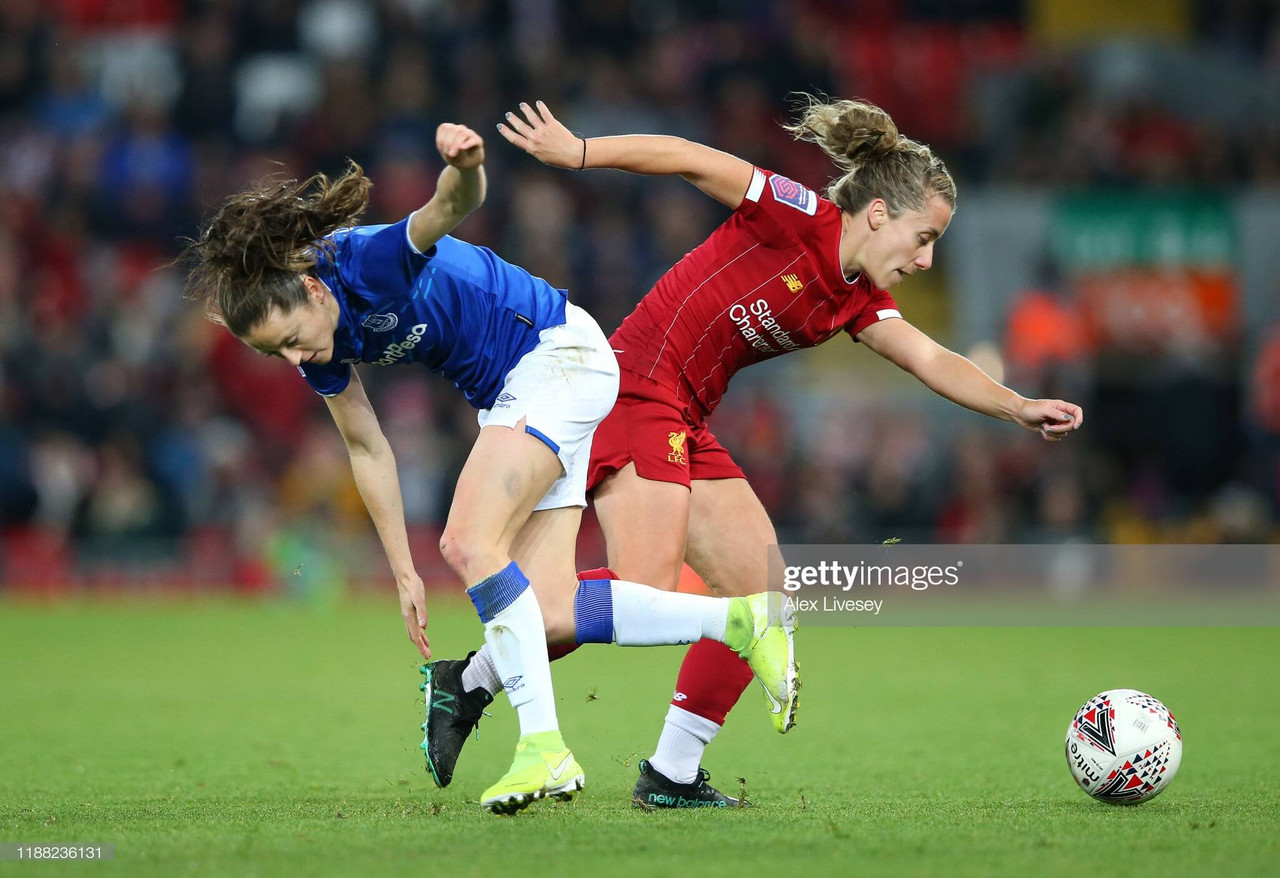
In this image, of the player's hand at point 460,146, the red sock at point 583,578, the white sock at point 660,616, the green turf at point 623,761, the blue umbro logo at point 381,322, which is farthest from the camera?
the red sock at point 583,578

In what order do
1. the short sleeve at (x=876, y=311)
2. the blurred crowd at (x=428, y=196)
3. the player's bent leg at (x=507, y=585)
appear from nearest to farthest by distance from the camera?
the player's bent leg at (x=507, y=585)
the short sleeve at (x=876, y=311)
the blurred crowd at (x=428, y=196)

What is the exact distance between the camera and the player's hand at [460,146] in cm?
411

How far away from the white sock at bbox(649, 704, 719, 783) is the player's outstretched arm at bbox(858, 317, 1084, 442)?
4.40ft

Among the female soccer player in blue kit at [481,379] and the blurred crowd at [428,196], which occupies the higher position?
the blurred crowd at [428,196]

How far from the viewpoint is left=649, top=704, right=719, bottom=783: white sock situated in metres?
4.97

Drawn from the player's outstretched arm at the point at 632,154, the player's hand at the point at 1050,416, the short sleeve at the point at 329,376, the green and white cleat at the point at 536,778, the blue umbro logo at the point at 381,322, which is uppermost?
the player's outstretched arm at the point at 632,154

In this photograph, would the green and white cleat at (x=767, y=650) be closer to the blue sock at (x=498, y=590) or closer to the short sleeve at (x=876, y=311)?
the blue sock at (x=498, y=590)

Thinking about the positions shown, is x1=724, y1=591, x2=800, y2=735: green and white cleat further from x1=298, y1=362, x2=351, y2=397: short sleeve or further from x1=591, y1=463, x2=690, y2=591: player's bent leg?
x1=298, y1=362, x2=351, y2=397: short sleeve

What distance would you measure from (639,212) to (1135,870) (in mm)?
11794

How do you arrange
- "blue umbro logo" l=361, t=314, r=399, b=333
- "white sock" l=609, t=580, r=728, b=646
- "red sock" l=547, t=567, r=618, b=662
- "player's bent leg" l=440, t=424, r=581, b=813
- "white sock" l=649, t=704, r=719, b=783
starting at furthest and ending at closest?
1. "white sock" l=649, t=704, r=719, b=783
2. "red sock" l=547, t=567, r=618, b=662
3. "white sock" l=609, t=580, r=728, b=646
4. "blue umbro logo" l=361, t=314, r=399, b=333
5. "player's bent leg" l=440, t=424, r=581, b=813

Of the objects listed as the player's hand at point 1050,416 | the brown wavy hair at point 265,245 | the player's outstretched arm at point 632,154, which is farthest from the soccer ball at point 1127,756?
the brown wavy hair at point 265,245

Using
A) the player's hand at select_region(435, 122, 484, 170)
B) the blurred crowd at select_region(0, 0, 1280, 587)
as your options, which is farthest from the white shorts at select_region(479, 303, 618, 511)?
the blurred crowd at select_region(0, 0, 1280, 587)

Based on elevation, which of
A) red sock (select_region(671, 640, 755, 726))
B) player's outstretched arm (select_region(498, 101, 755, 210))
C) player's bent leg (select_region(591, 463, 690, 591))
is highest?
player's outstretched arm (select_region(498, 101, 755, 210))

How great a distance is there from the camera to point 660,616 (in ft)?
15.2
